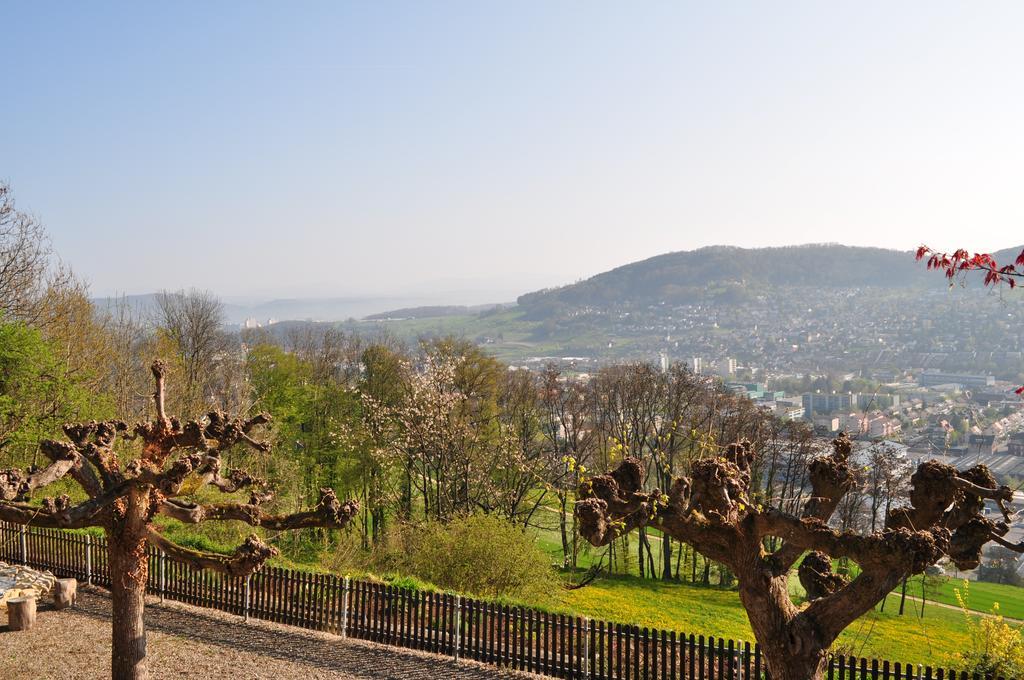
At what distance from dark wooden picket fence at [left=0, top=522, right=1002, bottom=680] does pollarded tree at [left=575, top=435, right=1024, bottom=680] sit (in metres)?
2.59

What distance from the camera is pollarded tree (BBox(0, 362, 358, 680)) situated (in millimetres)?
10047

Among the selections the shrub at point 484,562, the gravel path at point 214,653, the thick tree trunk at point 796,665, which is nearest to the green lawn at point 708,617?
the shrub at point 484,562

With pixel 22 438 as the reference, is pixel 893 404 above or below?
below

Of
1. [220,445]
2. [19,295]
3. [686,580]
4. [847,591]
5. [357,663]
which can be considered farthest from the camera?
[686,580]

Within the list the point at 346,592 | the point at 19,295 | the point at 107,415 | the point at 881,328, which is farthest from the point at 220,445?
the point at 881,328

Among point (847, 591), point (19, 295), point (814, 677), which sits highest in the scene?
point (19, 295)

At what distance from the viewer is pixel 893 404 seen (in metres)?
75.7

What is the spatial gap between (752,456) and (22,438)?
22101 millimetres

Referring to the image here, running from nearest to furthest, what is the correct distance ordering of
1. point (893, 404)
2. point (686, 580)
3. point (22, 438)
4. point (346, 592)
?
point (346, 592)
point (22, 438)
point (686, 580)
point (893, 404)

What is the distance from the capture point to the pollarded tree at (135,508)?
10.0m

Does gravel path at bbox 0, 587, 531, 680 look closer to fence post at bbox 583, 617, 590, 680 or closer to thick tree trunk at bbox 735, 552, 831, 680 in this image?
fence post at bbox 583, 617, 590, 680

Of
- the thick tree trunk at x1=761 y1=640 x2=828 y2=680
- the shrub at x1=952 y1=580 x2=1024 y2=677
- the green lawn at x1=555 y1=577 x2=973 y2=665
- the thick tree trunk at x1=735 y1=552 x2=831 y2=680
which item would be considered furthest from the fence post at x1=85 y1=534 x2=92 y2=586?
the shrub at x1=952 y1=580 x2=1024 y2=677

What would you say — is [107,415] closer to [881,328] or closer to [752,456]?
[752,456]

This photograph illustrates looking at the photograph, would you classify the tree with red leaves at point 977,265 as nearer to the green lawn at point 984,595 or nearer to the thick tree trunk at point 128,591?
the thick tree trunk at point 128,591
